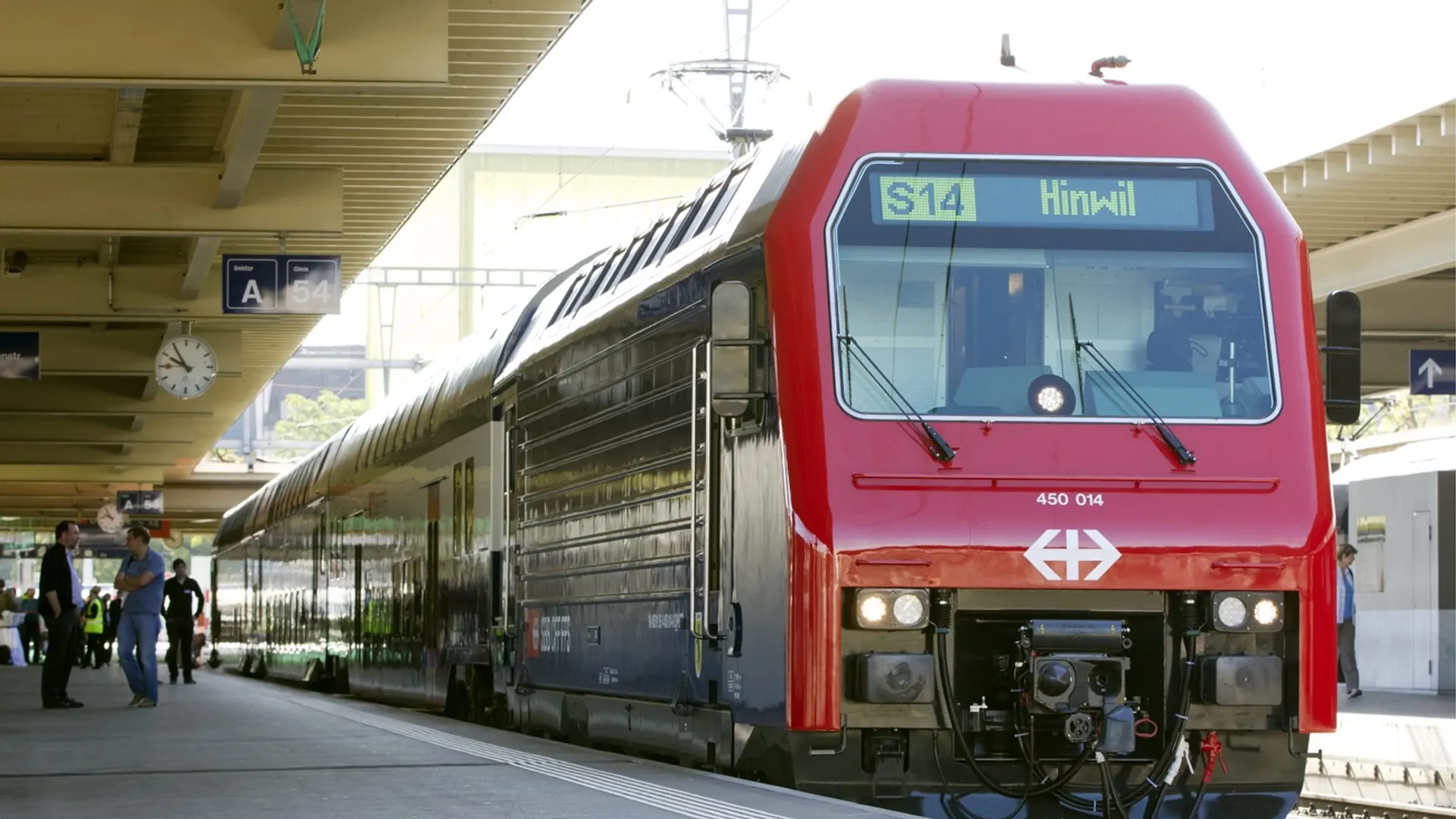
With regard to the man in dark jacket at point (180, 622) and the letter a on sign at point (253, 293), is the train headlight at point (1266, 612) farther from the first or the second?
the man in dark jacket at point (180, 622)

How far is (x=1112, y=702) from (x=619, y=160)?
74950mm

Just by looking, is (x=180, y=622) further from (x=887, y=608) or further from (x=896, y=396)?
(x=887, y=608)

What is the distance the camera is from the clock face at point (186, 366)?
26250mm

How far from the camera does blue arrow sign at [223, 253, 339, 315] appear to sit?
22250mm

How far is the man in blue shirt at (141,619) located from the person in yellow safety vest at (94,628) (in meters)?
26.2

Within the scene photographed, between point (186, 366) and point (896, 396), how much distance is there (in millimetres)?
19112

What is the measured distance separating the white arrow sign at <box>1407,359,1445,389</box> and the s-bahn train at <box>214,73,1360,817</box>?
1854 centimetres

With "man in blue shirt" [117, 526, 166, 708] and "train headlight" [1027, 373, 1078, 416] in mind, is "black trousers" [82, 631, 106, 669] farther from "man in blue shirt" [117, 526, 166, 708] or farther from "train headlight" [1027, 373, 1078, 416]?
"train headlight" [1027, 373, 1078, 416]

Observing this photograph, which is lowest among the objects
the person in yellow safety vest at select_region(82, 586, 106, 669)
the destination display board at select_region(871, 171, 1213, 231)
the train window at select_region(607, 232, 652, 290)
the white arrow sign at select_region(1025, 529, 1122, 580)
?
the person in yellow safety vest at select_region(82, 586, 106, 669)

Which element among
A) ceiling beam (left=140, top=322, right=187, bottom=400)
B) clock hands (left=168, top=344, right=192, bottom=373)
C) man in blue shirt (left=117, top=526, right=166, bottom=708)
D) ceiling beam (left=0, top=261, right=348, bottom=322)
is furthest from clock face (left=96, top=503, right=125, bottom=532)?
man in blue shirt (left=117, top=526, right=166, bottom=708)

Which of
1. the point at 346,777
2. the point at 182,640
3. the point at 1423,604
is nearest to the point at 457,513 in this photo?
the point at 346,777

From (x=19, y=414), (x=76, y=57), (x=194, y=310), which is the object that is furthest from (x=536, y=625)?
(x=19, y=414)

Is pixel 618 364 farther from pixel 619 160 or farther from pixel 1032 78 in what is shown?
pixel 619 160

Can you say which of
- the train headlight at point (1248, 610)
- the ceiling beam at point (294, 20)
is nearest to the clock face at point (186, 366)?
the ceiling beam at point (294, 20)
